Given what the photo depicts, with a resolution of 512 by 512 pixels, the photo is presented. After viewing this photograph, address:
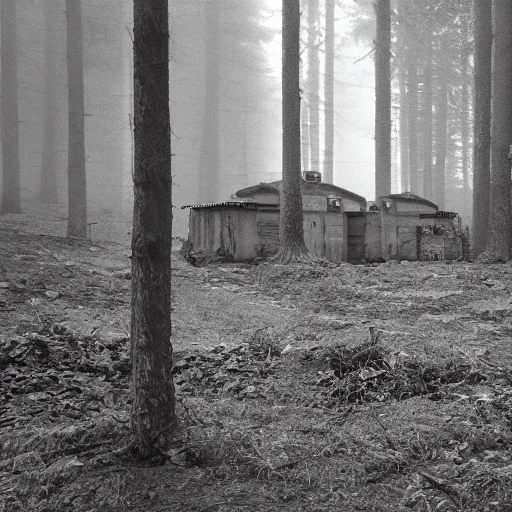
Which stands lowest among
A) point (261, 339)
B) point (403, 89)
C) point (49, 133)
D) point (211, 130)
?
point (261, 339)

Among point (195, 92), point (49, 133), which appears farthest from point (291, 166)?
point (195, 92)

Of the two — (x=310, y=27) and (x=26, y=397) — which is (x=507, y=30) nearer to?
(x=26, y=397)

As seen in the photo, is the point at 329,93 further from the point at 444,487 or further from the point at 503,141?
the point at 444,487

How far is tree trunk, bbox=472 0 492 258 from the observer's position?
46.7ft

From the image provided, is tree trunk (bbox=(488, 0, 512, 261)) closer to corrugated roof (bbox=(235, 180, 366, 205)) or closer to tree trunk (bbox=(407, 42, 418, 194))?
corrugated roof (bbox=(235, 180, 366, 205))

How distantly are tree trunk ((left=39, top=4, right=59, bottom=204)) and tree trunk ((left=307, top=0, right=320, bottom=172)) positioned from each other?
15.7m

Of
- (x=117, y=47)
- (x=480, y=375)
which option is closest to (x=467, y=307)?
(x=480, y=375)

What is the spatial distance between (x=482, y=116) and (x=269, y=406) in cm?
1259

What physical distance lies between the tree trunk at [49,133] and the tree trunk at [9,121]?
4655mm

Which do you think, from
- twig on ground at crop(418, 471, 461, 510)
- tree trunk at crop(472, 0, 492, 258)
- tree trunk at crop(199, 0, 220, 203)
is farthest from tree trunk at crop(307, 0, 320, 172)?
twig on ground at crop(418, 471, 461, 510)

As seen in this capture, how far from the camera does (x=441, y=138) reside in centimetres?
3016

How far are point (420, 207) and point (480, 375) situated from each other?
11362mm

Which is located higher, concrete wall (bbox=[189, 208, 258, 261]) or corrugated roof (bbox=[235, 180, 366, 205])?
corrugated roof (bbox=[235, 180, 366, 205])

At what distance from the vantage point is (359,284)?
1034cm
